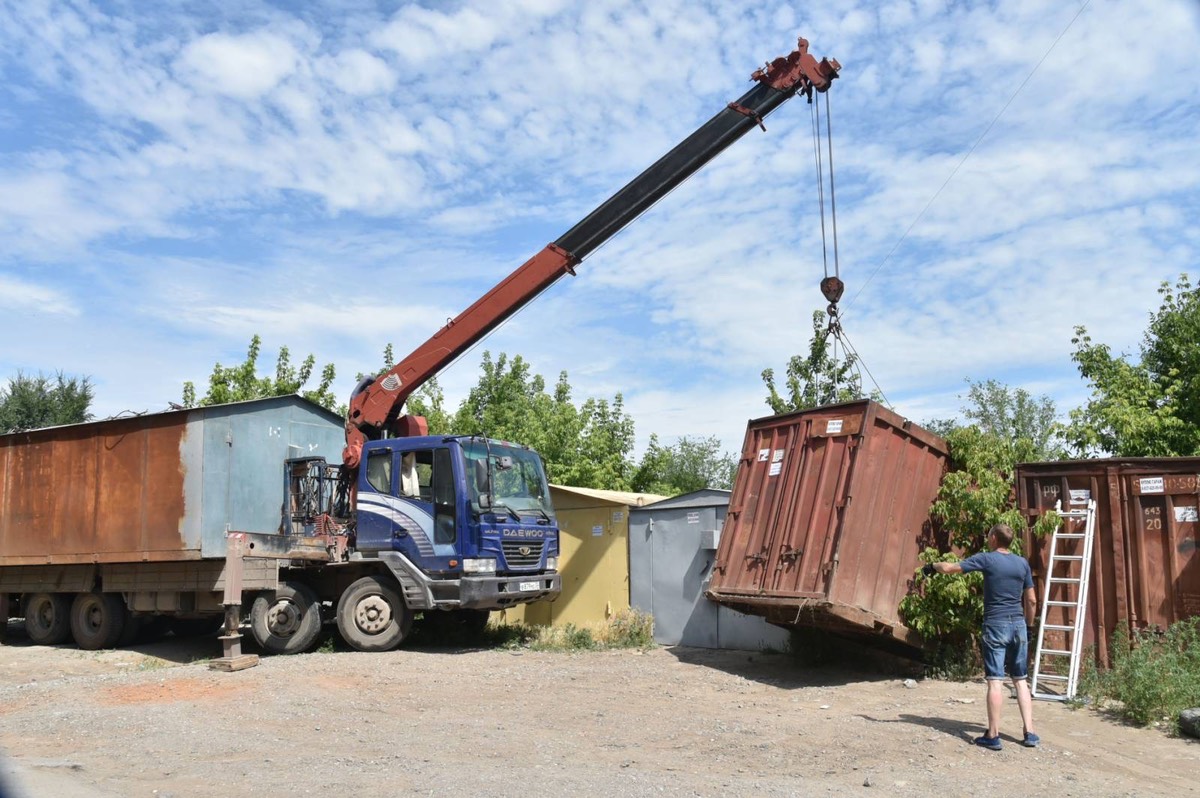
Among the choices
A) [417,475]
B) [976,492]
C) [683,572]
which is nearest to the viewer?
[976,492]

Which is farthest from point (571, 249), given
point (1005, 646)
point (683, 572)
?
point (1005, 646)

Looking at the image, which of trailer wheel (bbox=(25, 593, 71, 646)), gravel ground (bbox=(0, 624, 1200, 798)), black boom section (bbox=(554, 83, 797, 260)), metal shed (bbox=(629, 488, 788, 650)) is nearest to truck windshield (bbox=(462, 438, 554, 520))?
metal shed (bbox=(629, 488, 788, 650))

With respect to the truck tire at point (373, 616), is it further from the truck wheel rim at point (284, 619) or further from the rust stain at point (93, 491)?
the rust stain at point (93, 491)

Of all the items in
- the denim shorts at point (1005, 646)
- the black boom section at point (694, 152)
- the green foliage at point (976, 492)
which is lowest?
the denim shorts at point (1005, 646)

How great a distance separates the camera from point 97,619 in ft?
47.2

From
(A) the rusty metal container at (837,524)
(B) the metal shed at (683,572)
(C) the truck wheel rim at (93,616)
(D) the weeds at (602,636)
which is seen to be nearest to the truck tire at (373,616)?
(D) the weeds at (602,636)

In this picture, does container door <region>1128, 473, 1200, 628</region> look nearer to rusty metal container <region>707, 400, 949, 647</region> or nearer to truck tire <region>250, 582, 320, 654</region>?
rusty metal container <region>707, 400, 949, 647</region>

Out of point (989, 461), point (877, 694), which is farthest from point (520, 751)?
point (989, 461)

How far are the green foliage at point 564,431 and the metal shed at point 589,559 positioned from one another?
6583 mm

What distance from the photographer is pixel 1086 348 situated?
1800 centimetres

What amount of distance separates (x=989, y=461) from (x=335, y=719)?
7295mm

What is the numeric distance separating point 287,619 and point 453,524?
2.81 metres

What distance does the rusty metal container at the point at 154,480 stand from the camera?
1289 cm

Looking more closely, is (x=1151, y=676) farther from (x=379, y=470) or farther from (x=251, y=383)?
(x=251, y=383)
